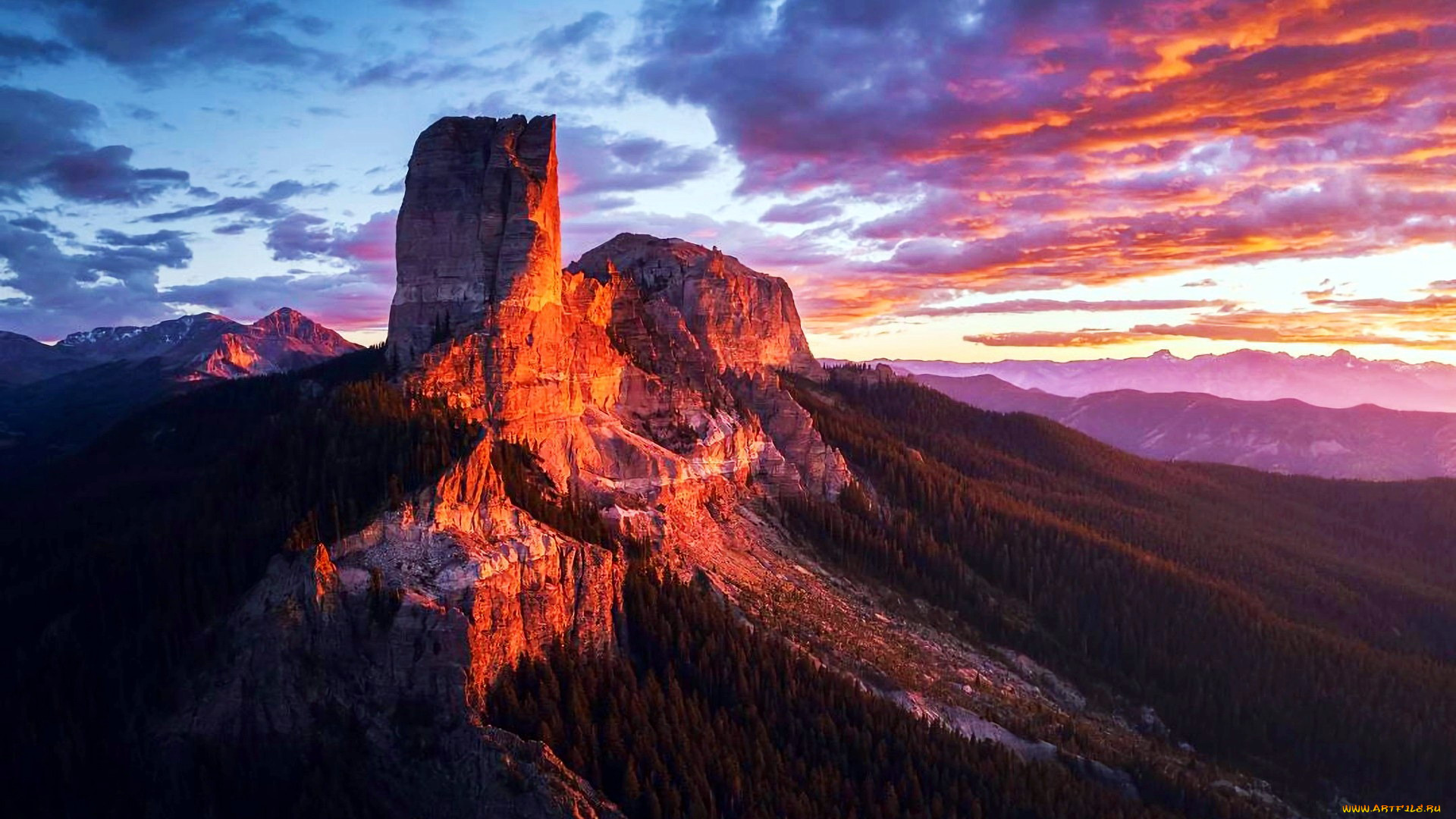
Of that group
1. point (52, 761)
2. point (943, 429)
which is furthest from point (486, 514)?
point (943, 429)

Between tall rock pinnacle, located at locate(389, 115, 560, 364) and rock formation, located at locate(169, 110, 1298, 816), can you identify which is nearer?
rock formation, located at locate(169, 110, 1298, 816)

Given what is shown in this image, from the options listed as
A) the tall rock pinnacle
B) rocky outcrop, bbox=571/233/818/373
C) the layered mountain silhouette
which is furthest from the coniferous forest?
rocky outcrop, bbox=571/233/818/373

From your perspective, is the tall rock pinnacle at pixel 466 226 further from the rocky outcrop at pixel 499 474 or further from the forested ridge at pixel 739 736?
the forested ridge at pixel 739 736

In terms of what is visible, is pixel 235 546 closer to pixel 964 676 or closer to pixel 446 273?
pixel 446 273

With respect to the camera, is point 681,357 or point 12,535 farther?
point 681,357

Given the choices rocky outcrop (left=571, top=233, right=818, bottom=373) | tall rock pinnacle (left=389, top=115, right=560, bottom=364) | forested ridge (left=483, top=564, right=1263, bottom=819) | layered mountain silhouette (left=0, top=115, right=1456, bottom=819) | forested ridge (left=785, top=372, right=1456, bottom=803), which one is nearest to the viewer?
layered mountain silhouette (left=0, top=115, right=1456, bottom=819)

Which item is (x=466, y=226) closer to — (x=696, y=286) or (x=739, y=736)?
(x=739, y=736)

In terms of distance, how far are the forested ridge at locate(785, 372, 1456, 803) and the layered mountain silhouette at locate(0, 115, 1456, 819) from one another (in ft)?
1.71

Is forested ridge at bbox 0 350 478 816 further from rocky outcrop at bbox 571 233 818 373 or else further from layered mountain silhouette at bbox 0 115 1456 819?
rocky outcrop at bbox 571 233 818 373

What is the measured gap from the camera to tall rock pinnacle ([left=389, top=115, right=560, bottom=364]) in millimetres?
85875

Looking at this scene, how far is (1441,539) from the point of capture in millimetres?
184500

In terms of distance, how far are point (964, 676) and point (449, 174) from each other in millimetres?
67112

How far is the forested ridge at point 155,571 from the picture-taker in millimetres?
53844

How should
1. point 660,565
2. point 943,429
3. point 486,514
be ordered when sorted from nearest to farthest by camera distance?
point 486,514 → point 660,565 → point 943,429
